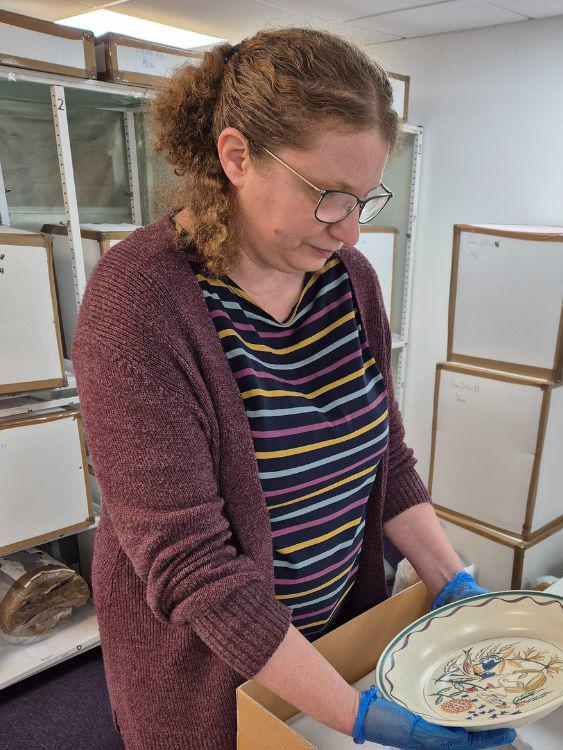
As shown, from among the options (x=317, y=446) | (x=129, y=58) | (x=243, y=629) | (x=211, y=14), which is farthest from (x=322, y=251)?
(x=211, y=14)

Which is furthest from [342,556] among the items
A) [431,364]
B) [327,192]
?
[431,364]

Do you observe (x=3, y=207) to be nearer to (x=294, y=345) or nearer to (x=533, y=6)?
(x=294, y=345)

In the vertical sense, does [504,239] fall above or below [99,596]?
above

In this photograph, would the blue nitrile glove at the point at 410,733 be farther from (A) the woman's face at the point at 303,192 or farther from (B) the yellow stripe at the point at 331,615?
(A) the woman's face at the point at 303,192

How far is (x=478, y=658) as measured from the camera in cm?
84

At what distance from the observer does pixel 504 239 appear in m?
1.86

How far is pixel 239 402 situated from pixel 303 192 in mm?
272

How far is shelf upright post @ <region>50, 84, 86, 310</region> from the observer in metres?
1.62

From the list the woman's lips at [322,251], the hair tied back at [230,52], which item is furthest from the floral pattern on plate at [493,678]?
the hair tied back at [230,52]

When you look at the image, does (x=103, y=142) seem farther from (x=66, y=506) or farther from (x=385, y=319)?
(x=385, y=319)

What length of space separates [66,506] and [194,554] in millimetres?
1295

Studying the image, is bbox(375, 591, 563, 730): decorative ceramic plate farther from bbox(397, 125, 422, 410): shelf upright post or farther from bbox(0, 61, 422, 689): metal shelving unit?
bbox(397, 125, 422, 410): shelf upright post

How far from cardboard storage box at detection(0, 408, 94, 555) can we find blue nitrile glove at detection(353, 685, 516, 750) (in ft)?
4.28

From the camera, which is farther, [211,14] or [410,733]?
[211,14]
